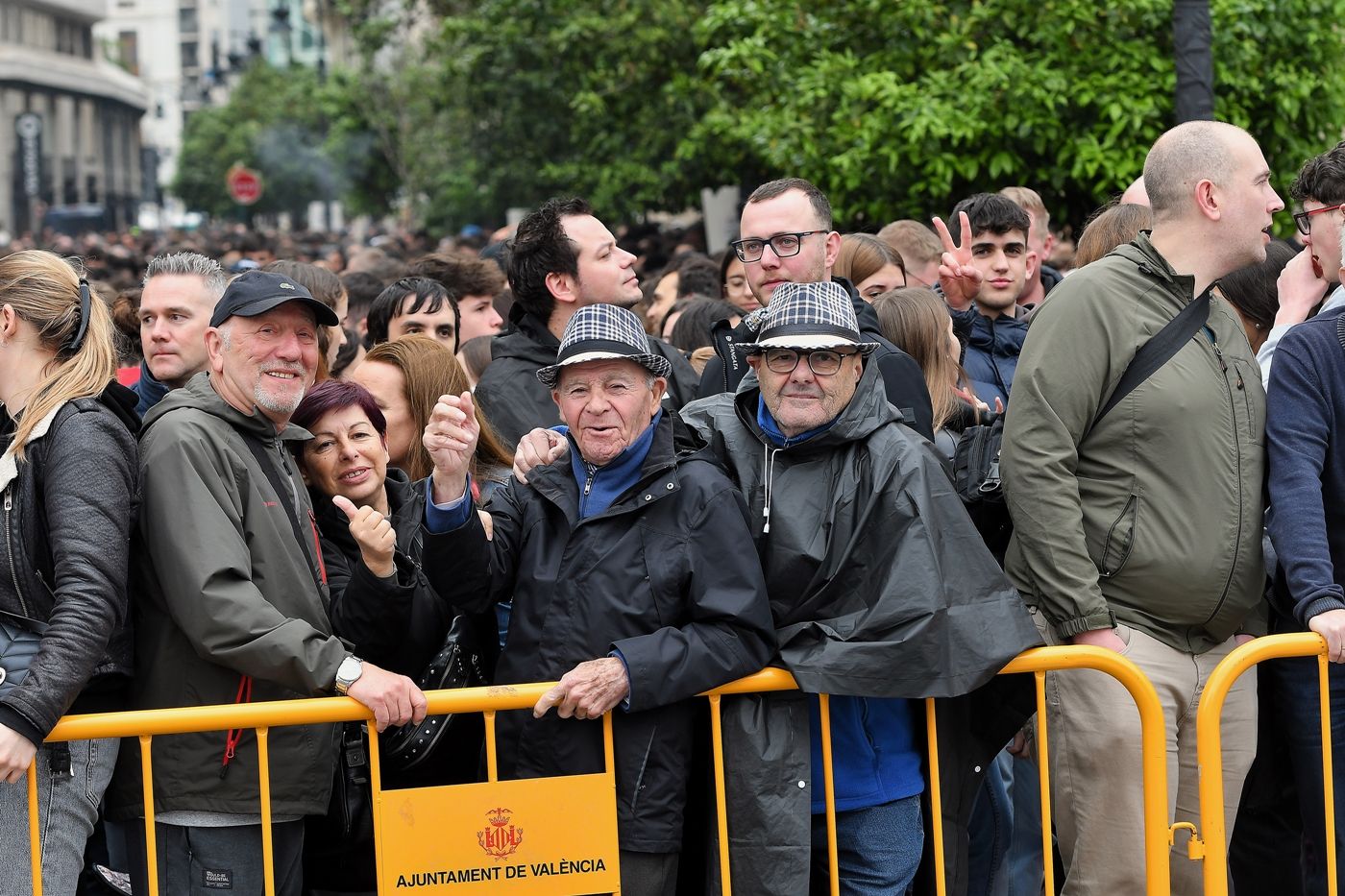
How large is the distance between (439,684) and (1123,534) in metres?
1.85

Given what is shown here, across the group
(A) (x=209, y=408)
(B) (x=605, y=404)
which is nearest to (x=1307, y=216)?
(B) (x=605, y=404)

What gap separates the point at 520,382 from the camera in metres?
5.23

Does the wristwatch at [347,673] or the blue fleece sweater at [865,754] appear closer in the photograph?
the wristwatch at [347,673]

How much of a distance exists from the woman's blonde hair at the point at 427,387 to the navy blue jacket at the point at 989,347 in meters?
2.06

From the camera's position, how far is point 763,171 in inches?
557

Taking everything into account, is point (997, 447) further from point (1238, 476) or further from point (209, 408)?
point (209, 408)

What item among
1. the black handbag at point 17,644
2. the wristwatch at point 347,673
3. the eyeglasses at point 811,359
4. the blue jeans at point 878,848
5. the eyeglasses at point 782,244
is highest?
the eyeglasses at point 782,244

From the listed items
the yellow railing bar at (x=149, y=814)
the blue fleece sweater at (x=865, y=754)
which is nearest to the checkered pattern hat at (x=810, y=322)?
the blue fleece sweater at (x=865, y=754)

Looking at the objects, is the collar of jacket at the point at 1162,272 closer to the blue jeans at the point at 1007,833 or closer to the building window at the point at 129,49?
the blue jeans at the point at 1007,833

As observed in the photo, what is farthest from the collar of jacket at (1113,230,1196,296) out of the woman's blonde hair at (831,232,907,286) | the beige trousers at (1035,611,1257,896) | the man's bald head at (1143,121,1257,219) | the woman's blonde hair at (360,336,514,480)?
the woman's blonde hair at (831,232,907,286)

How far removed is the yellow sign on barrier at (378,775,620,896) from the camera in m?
3.71

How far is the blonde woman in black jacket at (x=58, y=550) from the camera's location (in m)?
3.53

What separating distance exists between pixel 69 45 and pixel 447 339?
114 m

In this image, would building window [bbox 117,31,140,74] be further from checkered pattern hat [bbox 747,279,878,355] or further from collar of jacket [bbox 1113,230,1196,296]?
collar of jacket [bbox 1113,230,1196,296]
